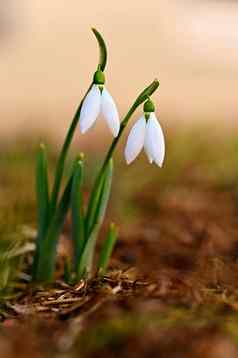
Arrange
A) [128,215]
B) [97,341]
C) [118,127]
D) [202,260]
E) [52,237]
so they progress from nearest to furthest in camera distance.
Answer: [97,341] → [118,127] → [52,237] → [202,260] → [128,215]

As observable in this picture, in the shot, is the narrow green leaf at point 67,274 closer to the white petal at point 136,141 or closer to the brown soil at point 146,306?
the brown soil at point 146,306

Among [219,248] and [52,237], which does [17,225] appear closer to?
[52,237]

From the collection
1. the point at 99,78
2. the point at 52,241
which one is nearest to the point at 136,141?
the point at 99,78

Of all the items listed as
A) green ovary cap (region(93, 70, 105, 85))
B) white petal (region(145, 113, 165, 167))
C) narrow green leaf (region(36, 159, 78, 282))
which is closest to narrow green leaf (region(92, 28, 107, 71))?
green ovary cap (region(93, 70, 105, 85))

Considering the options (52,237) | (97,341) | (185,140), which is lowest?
(97,341)

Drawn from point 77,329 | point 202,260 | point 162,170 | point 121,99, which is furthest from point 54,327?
point 121,99

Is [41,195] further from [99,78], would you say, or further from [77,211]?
[99,78]

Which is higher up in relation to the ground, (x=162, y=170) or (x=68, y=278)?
(x=162, y=170)

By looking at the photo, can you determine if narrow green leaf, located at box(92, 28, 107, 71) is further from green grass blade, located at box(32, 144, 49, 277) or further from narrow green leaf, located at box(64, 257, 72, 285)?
narrow green leaf, located at box(64, 257, 72, 285)
